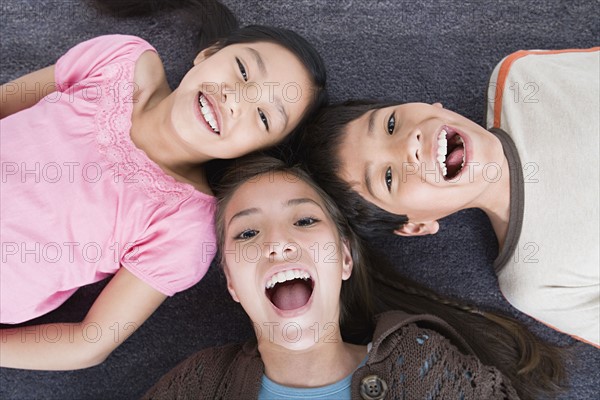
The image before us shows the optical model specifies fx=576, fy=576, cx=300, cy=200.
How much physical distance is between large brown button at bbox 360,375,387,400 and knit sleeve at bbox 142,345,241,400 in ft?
0.85

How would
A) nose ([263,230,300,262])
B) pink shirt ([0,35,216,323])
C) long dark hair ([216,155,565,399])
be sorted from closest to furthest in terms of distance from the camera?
1. nose ([263,230,300,262])
2. pink shirt ([0,35,216,323])
3. long dark hair ([216,155,565,399])

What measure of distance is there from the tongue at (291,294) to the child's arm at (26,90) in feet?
2.07

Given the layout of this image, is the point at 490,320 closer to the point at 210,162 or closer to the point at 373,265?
the point at 373,265

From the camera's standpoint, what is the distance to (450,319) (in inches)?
47.1

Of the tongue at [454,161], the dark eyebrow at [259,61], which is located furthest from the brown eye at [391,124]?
the dark eyebrow at [259,61]

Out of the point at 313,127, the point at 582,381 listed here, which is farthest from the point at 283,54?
the point at 582,381

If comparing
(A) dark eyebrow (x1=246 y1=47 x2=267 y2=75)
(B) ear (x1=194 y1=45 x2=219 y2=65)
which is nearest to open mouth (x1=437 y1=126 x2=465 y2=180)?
(A) dark eyebrow (x1=246 y1=47 x2=267 y2=75)

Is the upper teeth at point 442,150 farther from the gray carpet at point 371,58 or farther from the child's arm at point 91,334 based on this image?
the child's arm at point 91,334

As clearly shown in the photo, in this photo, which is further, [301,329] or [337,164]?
[337,164]

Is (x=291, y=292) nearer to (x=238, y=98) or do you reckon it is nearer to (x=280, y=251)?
(x=280, y=251)

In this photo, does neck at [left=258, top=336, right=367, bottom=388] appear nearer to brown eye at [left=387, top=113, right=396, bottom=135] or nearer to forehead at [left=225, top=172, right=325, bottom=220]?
forehead at [left=225, top=172, right=325, bottom=220]

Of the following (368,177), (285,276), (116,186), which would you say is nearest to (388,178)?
(368,177)

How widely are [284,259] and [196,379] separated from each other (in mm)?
299

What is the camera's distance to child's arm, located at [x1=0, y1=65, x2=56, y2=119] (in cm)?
118
